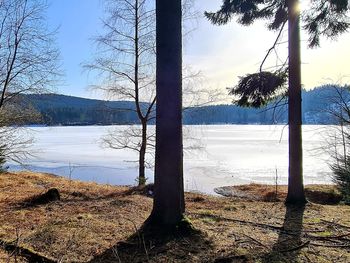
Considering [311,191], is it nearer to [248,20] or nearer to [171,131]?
[248,20]

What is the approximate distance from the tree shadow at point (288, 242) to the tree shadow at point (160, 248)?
755 millimetres

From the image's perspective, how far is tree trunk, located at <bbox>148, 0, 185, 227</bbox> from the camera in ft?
15.1

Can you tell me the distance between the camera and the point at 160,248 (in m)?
4.07

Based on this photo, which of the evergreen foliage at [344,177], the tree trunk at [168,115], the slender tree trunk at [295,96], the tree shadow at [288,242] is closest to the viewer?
the tree shadow at [288,242]

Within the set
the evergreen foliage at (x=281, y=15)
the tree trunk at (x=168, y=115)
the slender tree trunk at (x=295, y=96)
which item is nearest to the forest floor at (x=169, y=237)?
the tree trunk at (x=168, y=115)

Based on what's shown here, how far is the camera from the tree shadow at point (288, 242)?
12.3 feet

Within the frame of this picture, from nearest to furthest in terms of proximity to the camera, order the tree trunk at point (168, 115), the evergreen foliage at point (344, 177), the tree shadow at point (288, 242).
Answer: the tree shadow at point (288, 242) < the tree trunk at point (168, 115) < the evergreen foliage at point (344, 177)

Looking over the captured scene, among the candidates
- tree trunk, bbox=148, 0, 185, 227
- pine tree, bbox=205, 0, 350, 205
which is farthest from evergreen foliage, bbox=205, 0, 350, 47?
tree trunk, bbox=148, 0, 185, 227

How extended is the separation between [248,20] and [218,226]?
5277 mm

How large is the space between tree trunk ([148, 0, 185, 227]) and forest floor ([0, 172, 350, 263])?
1.40ft

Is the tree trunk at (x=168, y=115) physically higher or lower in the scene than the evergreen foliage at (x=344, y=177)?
higher

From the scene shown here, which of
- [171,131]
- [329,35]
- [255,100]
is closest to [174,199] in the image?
[171,131]

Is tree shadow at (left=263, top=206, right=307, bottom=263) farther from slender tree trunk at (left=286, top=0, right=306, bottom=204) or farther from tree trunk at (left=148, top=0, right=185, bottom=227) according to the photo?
slender tree trunk at (left=286, top=0, right=306, bottom=204)

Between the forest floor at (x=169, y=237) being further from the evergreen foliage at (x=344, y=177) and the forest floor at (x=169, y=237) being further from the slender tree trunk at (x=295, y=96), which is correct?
the evergreen foliage at (x=344, y=177)
